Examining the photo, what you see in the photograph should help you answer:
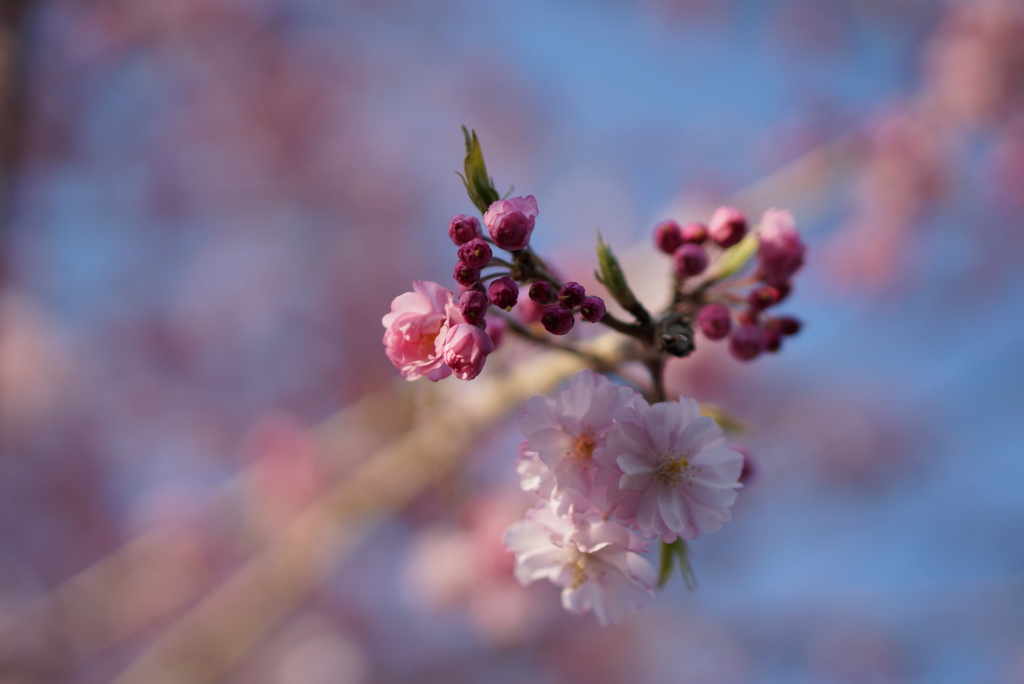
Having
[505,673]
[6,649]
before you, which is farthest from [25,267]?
[505,673]

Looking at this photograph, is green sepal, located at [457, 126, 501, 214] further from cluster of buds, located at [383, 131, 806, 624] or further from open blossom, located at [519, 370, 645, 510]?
open blossom, located at [519, 370, 645, 510]

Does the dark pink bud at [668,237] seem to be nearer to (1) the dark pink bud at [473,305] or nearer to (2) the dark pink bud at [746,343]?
(2) the dark pink bud at [746,343]

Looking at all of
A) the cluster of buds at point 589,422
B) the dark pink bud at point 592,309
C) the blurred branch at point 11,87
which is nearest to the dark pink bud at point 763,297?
the cluster of buds at point 589,422

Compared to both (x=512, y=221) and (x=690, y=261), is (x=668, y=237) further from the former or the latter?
(x=512, y=221)

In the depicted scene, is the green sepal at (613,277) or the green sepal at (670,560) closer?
the green sepal at (613,277)

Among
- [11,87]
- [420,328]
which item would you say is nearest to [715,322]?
[420,328]

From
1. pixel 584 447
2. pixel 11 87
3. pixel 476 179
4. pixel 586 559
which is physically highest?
pixel 11 87
